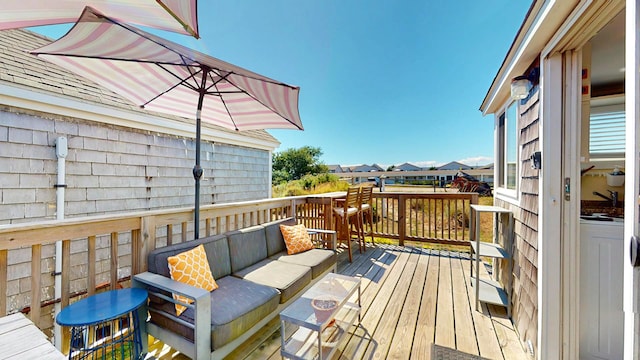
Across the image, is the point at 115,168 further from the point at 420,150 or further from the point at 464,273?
the point at 420,150

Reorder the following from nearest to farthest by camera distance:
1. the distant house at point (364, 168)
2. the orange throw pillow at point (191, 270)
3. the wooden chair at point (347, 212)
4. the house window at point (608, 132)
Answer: the orange throw pillow at point (191, 270) → the house window at point (608, 132) → the wooden chair at point (347, 212) → the distant house at point (364, 168)

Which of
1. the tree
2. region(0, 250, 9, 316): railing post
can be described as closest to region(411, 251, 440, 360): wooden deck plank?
region(0, 250, 9, 316): railing post

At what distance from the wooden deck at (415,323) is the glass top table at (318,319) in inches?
5.9

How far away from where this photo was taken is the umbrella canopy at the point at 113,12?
1.36m

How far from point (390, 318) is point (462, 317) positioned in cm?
73

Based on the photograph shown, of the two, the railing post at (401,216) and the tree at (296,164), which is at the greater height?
the tree at (296,164)

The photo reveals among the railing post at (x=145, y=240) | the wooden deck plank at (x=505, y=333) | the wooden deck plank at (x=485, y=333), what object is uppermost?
the railing post at (x=145, y=240)

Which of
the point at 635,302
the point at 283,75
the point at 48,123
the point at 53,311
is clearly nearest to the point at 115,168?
the point at 48,123

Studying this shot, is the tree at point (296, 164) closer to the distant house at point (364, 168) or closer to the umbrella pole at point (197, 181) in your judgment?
the distant house at point (364, 168)

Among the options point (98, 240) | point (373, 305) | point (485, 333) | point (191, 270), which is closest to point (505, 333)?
point (485, 333)

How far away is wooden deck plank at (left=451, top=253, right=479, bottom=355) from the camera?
2047 mm

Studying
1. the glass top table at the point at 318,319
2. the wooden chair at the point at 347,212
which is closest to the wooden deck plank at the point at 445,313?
the glass top table at the point at 318,319

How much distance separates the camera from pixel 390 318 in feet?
8.02

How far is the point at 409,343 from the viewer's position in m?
2.07
